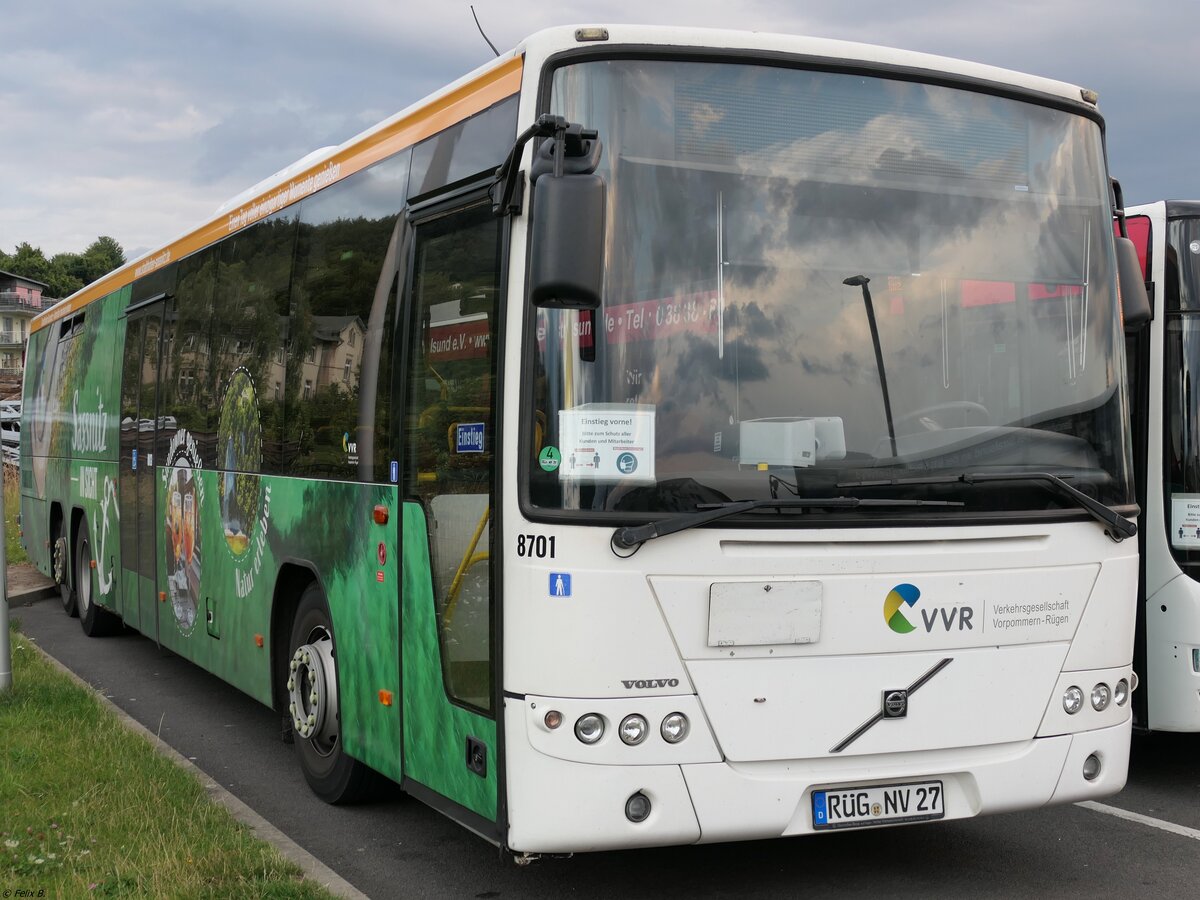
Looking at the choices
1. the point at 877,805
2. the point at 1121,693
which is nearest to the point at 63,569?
the point at 877,805

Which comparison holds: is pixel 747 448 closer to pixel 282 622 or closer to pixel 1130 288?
pixel 1130 288

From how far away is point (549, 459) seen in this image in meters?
4.83

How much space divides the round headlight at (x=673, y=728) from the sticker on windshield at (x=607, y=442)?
0.84m

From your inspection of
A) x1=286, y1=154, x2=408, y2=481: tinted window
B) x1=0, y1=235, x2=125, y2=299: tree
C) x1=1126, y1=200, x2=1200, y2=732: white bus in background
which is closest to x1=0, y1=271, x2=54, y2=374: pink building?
x1=0, y1=235, x2=125, y2=299: tree

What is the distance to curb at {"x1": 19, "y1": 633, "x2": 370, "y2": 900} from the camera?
5473 millimetres

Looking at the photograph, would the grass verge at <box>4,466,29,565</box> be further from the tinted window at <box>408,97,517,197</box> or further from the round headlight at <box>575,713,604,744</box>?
the round headlight at <box>575,713,604,744</box>

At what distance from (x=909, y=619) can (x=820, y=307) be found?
3.95 ft

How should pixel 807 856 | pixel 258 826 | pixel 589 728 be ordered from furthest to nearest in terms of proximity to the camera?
pixel 258 826 → pixel 807 856 → pixel 589 728

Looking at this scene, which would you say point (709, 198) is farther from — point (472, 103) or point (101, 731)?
point (101, 731)

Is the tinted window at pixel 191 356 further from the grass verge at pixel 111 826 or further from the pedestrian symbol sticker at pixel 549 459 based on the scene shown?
the pedestrian symbol sticker at pixel 549 459

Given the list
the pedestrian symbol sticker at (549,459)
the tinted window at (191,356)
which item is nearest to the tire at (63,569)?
the tinted window at (191,356)

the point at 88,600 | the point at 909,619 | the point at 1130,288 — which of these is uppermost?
the point at 1130,288

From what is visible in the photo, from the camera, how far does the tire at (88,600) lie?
12.8 metres

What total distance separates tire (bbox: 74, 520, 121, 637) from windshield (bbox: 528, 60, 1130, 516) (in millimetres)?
9157
